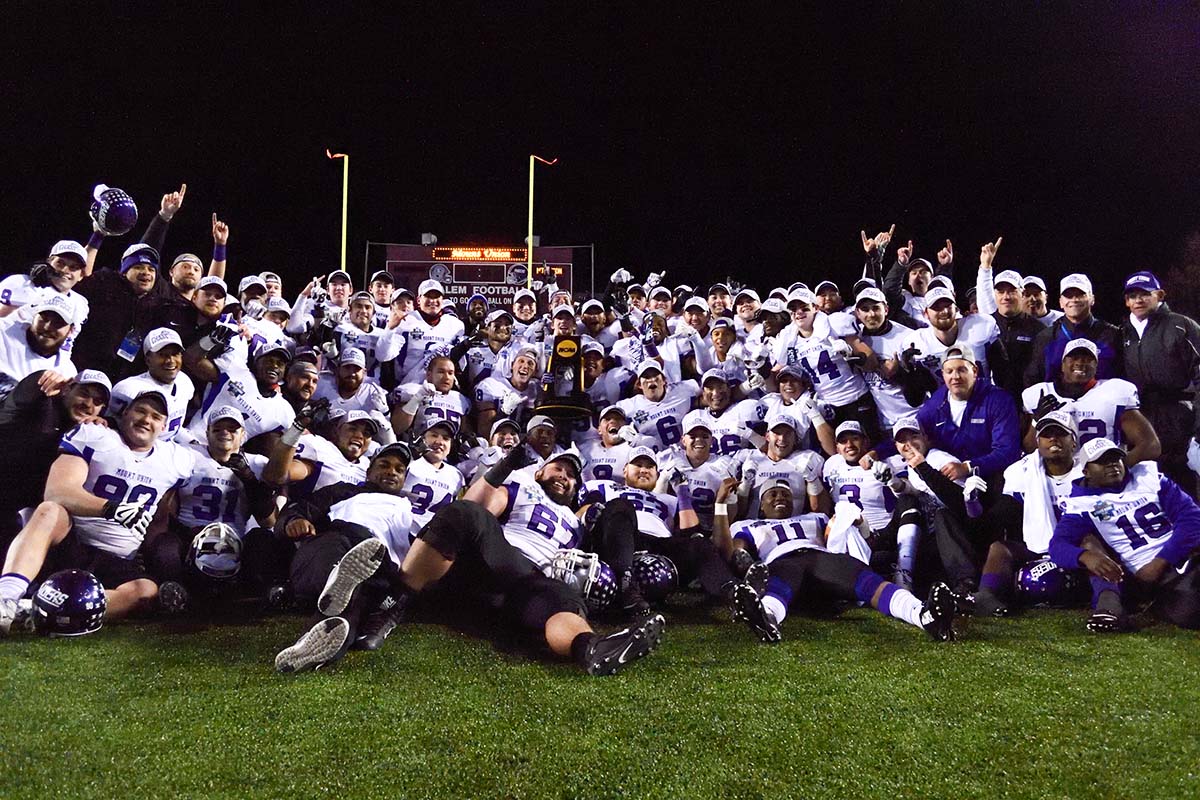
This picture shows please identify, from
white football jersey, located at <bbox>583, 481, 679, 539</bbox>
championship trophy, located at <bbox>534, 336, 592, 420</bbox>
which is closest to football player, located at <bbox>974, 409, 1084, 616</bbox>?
white football jersey, located at <bbox>583, 481, 679, 539</bbox>

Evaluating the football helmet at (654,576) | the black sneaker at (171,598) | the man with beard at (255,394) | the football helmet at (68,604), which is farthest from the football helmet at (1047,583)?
the football helmet at (68,604)

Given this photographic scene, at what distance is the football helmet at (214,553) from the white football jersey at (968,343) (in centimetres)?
556

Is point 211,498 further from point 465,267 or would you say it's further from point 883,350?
point 465,267

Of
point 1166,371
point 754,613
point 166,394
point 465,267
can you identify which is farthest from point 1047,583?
point 465,267

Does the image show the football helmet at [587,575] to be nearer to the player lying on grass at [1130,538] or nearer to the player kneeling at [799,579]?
the player kneeling at [799,579]

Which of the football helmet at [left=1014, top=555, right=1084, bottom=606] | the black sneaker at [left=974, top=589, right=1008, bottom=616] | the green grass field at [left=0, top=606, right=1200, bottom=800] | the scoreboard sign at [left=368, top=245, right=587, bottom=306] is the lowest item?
the green grass field at [left=0, top=606, right=1200, bottom=800]

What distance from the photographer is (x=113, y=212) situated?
7289 mm

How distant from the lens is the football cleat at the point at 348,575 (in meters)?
4.32

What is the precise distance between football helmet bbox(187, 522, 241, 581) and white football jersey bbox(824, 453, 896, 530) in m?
4.31

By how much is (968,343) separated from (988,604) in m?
2.69

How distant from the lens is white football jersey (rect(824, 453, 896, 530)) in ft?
21.4

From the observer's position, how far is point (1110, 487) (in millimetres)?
5629

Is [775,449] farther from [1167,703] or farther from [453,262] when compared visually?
[453,262]

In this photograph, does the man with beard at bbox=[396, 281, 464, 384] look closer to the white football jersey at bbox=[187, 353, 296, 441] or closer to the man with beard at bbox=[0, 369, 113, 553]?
the white football jersey at bbox=[187, 353, 296, 441]
